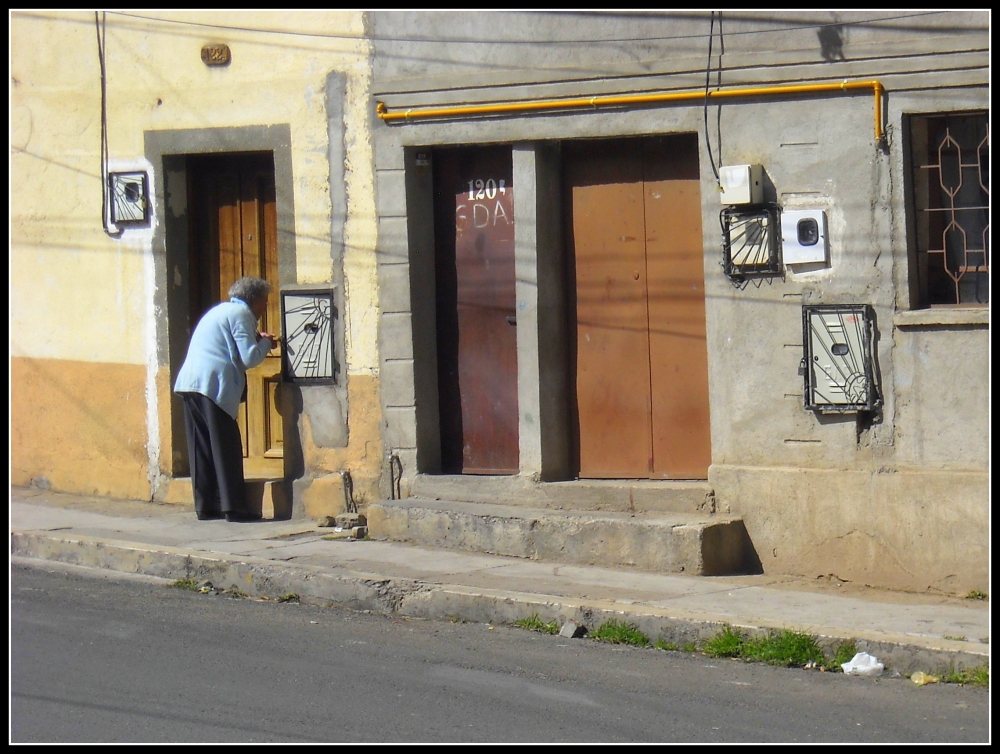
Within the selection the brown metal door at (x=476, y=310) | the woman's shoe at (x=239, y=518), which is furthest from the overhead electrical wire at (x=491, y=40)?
the woman's shoe at (x=239, y=518)

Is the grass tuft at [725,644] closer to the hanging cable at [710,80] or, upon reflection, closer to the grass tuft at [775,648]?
the grass tuft at [775,648]

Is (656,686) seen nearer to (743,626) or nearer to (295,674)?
(743,626)

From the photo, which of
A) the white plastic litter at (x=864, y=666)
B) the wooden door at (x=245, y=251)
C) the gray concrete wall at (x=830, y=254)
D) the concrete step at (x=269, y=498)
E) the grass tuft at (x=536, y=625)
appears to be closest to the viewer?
the white plastic litter at (x=864, y=666)

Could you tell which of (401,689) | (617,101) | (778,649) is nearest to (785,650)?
(778,649)

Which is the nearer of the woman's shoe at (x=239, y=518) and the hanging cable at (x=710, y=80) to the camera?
the hanging cable at (x=710, y=80)

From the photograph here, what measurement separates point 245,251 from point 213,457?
1.67 meters

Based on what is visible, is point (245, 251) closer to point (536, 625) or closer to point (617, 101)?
point (617, 101)

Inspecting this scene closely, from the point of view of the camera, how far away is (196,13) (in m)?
10.0

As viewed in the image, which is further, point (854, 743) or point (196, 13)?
point (196, 13)

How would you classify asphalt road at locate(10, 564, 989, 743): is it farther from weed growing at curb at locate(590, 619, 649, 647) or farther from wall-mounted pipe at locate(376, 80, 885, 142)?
wall-mounted pipe at locate(376, 80, 885, 142)

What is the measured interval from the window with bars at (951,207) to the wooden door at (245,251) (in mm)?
4725

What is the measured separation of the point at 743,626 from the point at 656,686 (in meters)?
0.85

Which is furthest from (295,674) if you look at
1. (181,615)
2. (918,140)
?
(918,140)

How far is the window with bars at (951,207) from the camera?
25.5ft
